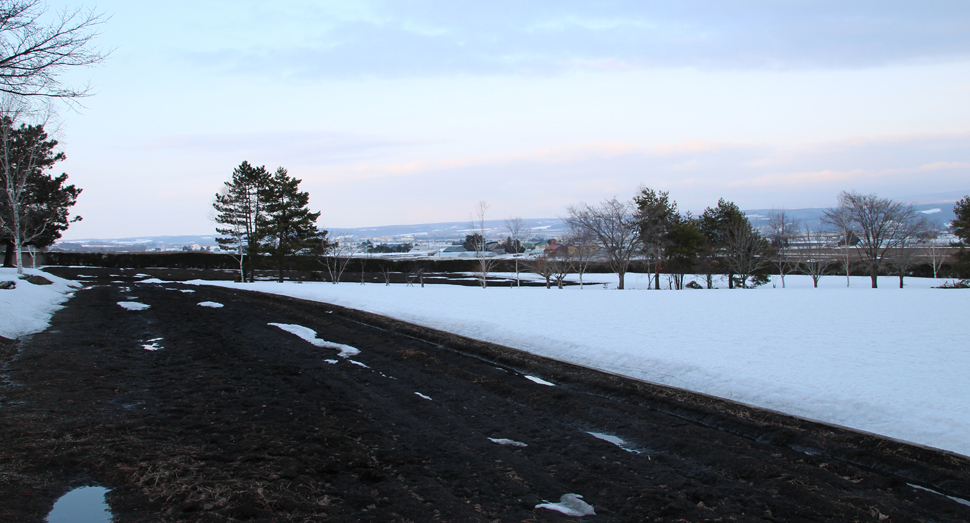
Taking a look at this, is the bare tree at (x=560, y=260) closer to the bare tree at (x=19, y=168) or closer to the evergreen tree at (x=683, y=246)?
the evergreen tree at (x=683, y=246)

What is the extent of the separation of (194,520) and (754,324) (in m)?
13.4

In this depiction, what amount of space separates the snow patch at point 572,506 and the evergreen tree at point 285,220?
47.1 meters

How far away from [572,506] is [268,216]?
166 feet

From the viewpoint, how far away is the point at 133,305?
1870 cm

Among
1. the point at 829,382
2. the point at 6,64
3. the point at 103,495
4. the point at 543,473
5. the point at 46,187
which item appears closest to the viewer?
the point at 103,495

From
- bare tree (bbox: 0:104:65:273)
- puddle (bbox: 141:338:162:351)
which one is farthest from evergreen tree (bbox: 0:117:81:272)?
puddle (bbox: 141:338:162:351)

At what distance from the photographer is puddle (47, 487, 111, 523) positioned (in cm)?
355

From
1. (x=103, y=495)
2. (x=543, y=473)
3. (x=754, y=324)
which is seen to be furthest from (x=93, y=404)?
(x=754, y=324)

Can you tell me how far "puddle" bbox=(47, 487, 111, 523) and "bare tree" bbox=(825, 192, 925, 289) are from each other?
2067 inches

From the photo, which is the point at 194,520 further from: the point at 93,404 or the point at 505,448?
the point at 93,404

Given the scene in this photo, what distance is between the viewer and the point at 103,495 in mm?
3885

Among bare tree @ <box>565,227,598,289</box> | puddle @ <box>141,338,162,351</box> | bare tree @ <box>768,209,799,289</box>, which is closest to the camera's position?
puddle @ <box>141,338,162,351</box>

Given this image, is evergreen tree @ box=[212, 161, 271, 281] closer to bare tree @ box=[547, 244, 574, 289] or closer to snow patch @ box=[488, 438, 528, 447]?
bare tree @ box=[547, 244, 574, 289]

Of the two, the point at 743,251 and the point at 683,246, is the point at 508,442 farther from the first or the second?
the point at 743,251
